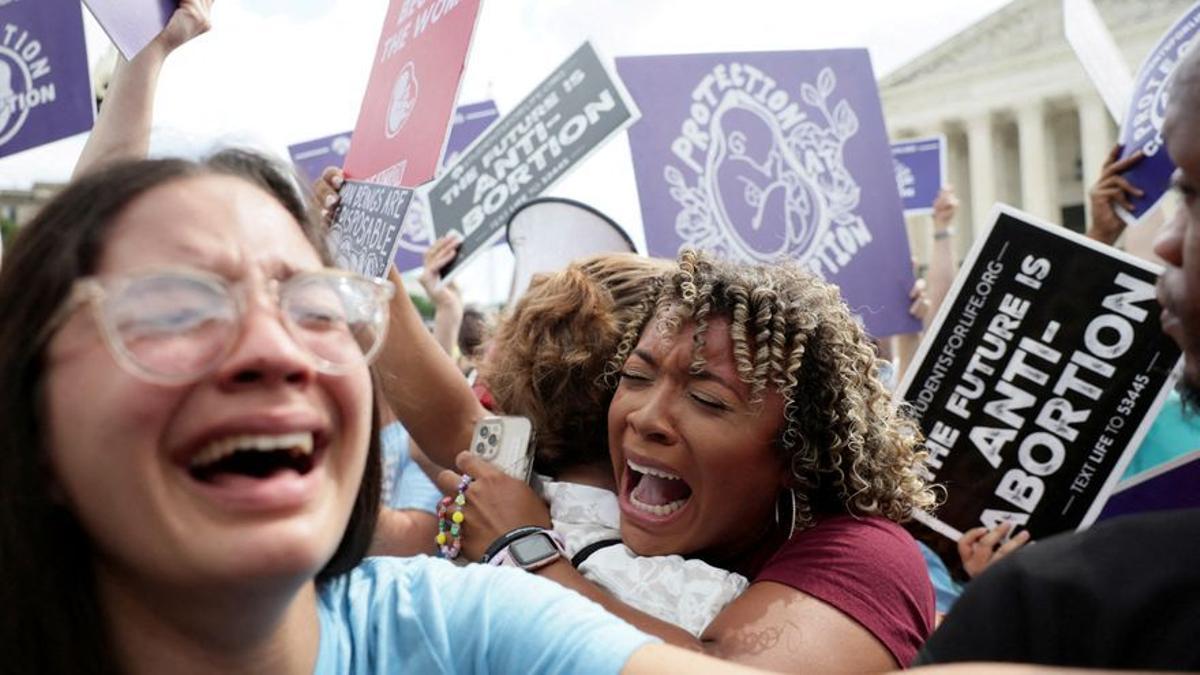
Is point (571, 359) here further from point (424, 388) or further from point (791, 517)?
point (791, 517)

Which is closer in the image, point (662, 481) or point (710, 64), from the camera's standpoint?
point (662, 481)

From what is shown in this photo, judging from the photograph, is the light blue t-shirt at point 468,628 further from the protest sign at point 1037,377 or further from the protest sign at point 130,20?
the protest sign at point 130,20

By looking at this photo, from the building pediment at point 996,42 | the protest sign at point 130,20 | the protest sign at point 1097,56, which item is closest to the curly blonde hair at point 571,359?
the protest sign at point 130,20

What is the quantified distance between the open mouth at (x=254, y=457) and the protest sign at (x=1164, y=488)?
1.90 m

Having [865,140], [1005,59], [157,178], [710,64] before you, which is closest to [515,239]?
[710,64]

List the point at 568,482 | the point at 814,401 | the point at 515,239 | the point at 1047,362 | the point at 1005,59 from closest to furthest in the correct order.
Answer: the point at 814,401 < the point at 568,482 < the point at 1047,362 < the point at 515,239 < the point at 1005,59

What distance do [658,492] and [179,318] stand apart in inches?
49.9

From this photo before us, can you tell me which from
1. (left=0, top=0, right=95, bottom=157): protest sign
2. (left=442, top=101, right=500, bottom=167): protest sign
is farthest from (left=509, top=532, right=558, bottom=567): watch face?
(left=442, top=101, right=500, bottom=167): protest sign

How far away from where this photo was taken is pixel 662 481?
2240 mm

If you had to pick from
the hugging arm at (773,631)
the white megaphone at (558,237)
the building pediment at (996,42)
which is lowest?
the hugging arm at (773,631)

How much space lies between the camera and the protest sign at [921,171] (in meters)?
6.40

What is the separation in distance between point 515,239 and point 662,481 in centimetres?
161

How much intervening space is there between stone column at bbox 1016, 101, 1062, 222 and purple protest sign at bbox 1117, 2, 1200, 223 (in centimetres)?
3691

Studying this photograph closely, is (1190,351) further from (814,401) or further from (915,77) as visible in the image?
(915,77)
